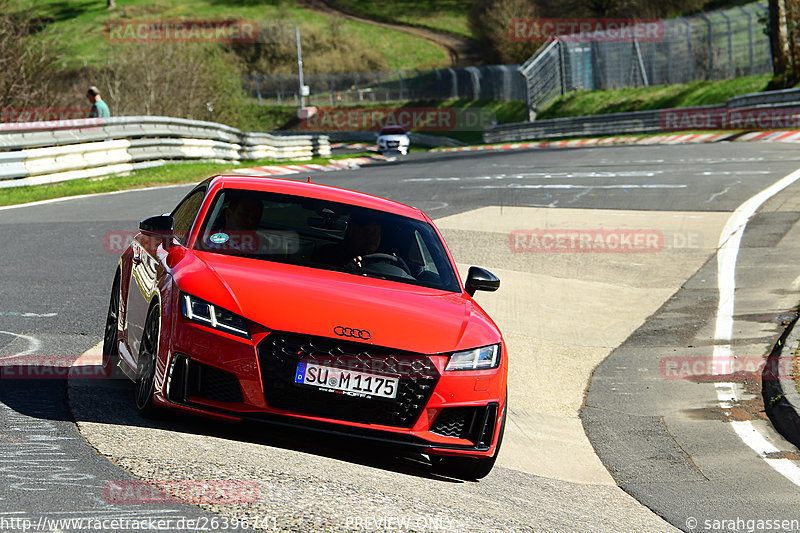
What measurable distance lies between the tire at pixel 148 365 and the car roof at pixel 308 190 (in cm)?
123

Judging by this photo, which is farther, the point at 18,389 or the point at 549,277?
the point at 549,277

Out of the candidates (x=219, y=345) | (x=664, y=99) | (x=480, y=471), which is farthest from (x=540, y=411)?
(x=664, y=99)

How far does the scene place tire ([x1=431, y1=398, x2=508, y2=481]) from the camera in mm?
5973

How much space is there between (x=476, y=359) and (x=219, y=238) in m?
1.86

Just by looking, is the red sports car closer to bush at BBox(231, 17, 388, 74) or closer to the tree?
the tree

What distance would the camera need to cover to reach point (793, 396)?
8.26 metres

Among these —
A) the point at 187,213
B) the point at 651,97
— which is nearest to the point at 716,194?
the point at 187,213

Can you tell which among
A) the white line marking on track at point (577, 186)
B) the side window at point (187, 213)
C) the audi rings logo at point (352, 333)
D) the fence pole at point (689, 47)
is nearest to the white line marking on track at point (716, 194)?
the white line marking on track at point (577, 186)

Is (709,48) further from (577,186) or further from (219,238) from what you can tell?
(219,238)

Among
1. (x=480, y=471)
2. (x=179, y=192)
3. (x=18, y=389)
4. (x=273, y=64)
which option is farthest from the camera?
(x=273, y=64)

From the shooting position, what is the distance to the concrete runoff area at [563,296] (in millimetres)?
7984

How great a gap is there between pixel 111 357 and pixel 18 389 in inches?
31.9

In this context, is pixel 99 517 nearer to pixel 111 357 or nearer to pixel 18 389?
pixel 18 389

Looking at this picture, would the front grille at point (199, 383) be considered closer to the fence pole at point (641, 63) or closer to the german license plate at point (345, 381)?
the german license plate at point (345, 381)
